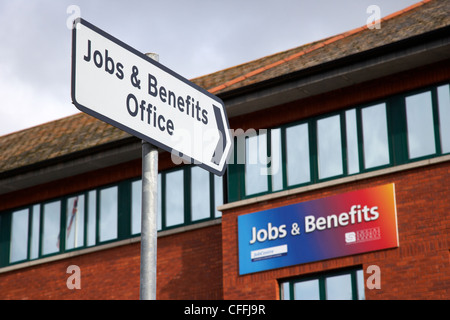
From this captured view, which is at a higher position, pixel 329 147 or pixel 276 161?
pixel 329 147

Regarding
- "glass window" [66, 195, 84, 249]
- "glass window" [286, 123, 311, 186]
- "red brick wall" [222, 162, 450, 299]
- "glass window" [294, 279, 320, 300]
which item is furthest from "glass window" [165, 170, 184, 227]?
"red brick wall" [222, 162, 450, 299]

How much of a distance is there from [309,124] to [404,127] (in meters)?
2.17

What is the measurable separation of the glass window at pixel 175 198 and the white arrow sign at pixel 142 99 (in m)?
13.9

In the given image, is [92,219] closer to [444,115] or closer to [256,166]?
[256,166]

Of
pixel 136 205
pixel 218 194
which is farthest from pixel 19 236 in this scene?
pixel 218 194

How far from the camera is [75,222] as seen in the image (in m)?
20.5

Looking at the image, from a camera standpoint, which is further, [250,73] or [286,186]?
[250,73]

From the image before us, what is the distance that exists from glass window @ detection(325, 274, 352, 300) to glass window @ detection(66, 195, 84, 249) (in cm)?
694

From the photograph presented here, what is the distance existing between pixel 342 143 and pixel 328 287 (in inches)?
113

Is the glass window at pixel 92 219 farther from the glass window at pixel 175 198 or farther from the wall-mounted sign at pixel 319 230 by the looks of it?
the wall-mounted sign at pixel 319 230

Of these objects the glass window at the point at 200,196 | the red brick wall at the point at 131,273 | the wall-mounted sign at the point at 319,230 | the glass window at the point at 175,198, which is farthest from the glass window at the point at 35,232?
the wall-mounted sign at the point at 319,230
